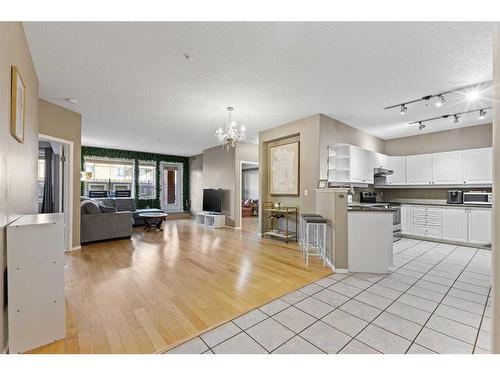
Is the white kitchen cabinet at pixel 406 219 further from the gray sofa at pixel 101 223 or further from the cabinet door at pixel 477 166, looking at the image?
the gray sofa at pixel 101 223

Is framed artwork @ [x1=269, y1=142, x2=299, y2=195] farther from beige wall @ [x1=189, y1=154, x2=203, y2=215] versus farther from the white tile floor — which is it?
beige wall @ [x1=189, y1=154, x2=203, y2=215]

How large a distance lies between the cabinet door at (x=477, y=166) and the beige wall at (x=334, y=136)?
203 cm

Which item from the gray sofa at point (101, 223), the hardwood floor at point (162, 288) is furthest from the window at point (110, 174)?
the hardwood floor at point (162, 288)

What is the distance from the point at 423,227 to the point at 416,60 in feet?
14.1

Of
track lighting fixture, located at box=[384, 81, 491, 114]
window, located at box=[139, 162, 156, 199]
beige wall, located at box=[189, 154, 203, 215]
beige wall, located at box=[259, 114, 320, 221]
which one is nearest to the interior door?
window, located at box=[139, 162, 156, 199]

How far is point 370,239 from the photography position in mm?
3205

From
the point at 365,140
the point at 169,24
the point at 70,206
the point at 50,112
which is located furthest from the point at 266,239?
the point at 50,112

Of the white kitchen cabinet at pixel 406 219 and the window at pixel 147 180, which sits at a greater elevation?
the window at pixel 147 180

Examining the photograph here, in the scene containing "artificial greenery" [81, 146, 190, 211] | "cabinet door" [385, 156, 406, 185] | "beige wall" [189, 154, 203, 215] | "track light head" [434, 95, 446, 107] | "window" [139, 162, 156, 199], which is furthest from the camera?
"beige wall" [189, 154, 203, 215]

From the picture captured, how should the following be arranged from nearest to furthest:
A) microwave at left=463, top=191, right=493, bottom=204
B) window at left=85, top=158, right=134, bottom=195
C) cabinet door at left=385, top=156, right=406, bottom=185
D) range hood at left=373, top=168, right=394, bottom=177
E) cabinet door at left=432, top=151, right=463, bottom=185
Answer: microwave at left=463, top=191, right=493, bottom=204
cabinet door at left=432, top=151, right=463, bottom=185
range hood at left=373, top=168, right=394, bottom=177
cabinet door at left=385, top=156, right=406, bottom=185
window at left=85, top=158, right=134, bottom=195

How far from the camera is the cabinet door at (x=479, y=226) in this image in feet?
14.8

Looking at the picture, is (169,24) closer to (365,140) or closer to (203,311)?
(203,311)

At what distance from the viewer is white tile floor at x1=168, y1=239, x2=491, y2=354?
165cm

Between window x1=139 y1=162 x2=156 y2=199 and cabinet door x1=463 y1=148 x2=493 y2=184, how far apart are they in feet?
32.7
